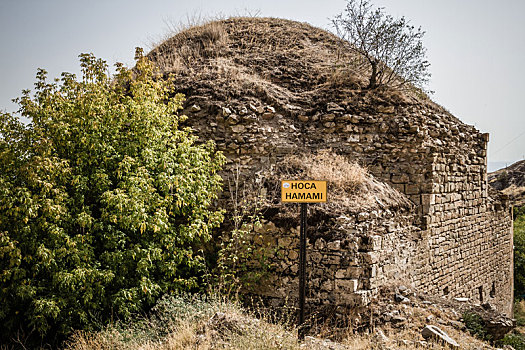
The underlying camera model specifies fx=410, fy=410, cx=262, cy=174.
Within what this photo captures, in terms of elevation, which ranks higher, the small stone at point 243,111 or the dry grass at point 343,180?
the small stone at point 243,111

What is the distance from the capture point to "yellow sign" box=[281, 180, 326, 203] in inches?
220

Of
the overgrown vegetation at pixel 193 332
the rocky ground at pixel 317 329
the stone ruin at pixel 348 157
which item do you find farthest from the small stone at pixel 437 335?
the overgrown vegetation at pixel 193 332

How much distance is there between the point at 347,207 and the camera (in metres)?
7.25

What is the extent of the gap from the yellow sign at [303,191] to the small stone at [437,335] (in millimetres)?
2513

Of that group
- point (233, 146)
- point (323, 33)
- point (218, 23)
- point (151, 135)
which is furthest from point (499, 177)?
point (151, 135)

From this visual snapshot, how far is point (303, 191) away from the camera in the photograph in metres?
5.58

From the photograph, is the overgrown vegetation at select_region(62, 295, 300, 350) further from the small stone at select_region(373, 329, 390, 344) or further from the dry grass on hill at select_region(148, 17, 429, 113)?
the dry grass on hill at select_region(148, 17, 429, 113)

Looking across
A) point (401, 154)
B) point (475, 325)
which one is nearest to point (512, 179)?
point (401, 154)

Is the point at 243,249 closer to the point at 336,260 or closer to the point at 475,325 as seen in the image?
the point at 336,260

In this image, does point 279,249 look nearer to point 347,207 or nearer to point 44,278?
point 347,207

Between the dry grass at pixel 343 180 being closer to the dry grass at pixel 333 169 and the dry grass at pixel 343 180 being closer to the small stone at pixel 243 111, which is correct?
the dry grass at pixel 333 169

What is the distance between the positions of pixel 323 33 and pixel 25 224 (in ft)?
36.4

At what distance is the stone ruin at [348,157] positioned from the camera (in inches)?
272

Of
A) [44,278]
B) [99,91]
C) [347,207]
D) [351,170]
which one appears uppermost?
[99,91]
